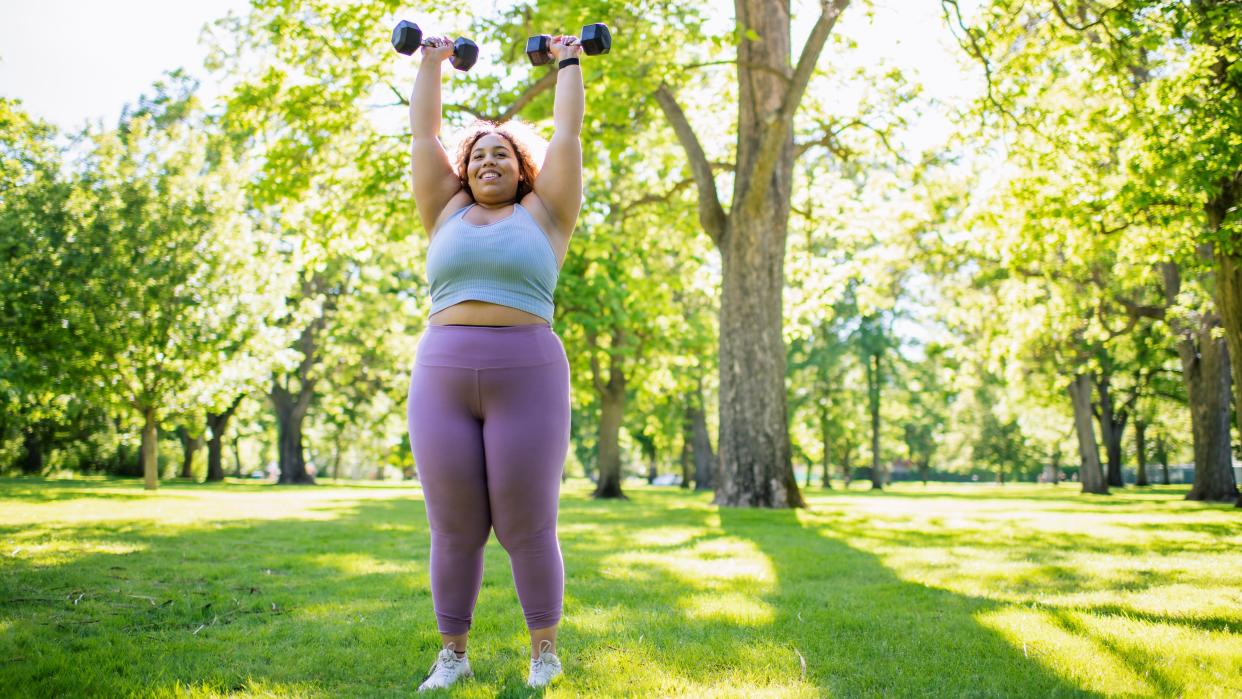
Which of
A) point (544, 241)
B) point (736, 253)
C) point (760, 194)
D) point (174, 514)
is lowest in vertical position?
point (174, 514)

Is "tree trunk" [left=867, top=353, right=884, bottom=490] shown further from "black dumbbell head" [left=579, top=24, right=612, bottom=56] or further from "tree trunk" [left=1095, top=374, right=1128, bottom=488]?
"black dumbbell head" [left=579, top=24, right=612, bottom=56]

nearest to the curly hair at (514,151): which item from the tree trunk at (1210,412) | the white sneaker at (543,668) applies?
the white sneaker at (543,668)

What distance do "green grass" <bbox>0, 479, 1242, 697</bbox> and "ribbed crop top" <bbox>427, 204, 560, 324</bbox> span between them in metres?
1.47

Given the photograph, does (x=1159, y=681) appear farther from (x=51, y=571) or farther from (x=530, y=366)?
(x=51, y=571)

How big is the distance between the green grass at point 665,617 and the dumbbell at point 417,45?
8.33 feet

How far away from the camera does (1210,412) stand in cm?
1908

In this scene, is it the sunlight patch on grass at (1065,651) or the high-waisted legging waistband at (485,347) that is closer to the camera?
the high-waisted legging waistband at (485,347)

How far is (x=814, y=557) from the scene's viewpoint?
710 centimetres

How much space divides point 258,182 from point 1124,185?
1188 cm

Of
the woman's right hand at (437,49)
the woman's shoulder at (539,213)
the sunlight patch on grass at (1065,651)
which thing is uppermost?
the woman's right hand at (437,49)

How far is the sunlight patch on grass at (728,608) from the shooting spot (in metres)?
4.52

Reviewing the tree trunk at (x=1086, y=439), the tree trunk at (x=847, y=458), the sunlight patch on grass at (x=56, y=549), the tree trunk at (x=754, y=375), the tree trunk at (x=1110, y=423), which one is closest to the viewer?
the sunlight patch on grass at (x=56, y=549)

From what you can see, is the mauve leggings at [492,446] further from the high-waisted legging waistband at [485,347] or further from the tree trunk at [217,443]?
the tree trunk at [217,443]

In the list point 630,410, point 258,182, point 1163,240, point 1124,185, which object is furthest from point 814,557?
point 630,410
